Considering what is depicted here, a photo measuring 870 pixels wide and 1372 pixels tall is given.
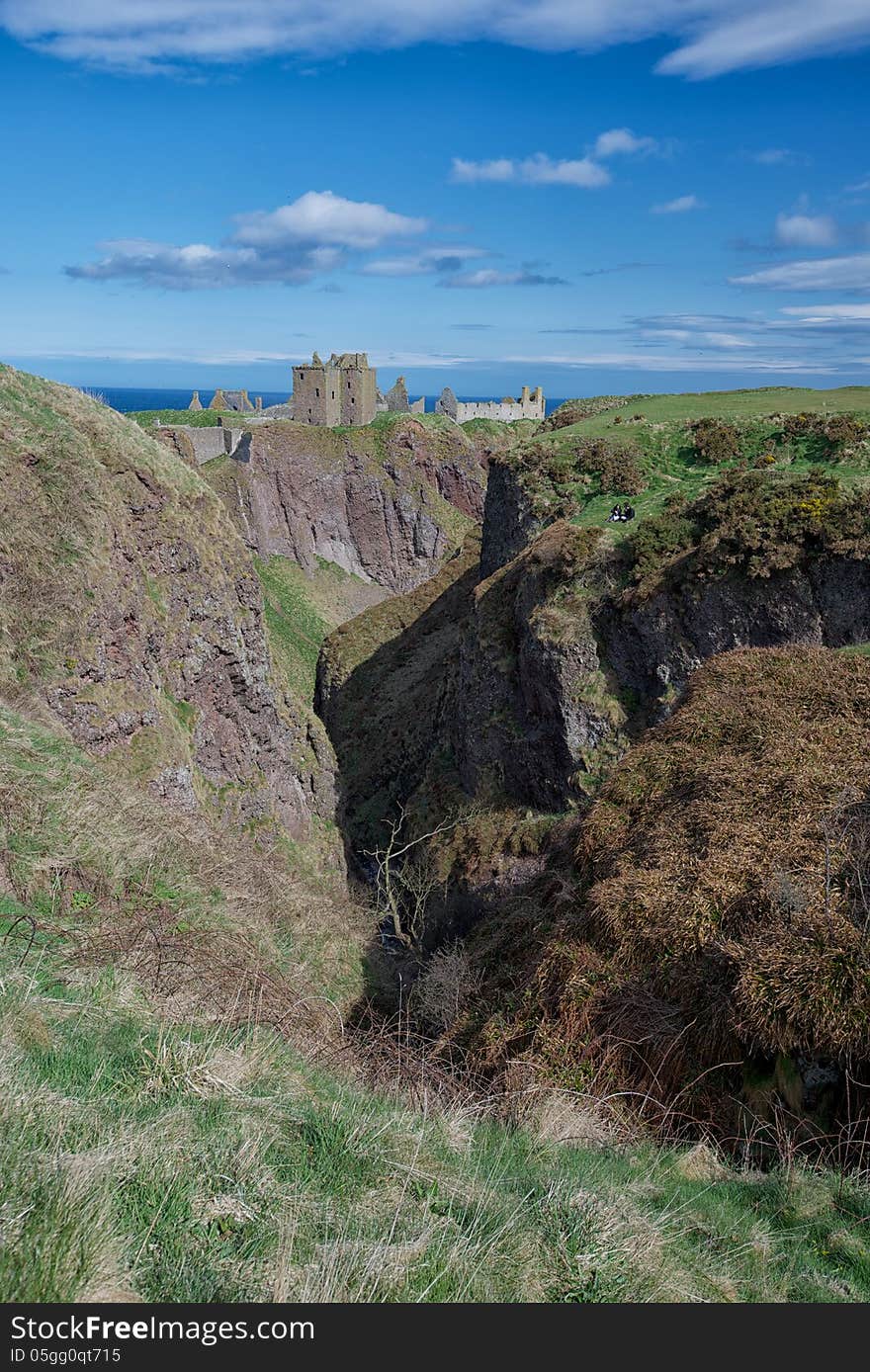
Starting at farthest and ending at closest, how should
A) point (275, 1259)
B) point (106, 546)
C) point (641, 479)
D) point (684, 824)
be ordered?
point (641, 479), point (106, 546), point (684, 824), point (275, 1259)

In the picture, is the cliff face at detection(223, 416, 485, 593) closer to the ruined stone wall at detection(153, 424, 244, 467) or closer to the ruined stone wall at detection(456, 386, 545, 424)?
the ruined stone wall at detection(153, 424, 244, 467)

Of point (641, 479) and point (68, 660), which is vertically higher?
point (641, 479)

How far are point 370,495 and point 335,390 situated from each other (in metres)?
11.4

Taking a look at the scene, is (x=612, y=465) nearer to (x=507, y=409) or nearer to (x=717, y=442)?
(x=717, y=442)

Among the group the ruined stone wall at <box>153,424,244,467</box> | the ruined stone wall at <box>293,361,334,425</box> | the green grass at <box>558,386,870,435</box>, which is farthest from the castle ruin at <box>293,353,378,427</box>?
the green grass at <box>558,386,870,435</box>

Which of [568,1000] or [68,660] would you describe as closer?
[568,1000]

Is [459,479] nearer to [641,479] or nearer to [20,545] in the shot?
[641,479]

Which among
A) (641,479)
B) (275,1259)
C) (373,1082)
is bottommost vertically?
Answer: (373,1082)

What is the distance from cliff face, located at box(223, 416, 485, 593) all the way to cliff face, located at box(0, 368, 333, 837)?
39.3m

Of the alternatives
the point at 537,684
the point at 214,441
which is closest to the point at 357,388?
the point at 214,441

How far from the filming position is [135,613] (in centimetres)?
2284

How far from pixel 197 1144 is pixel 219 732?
22461mm

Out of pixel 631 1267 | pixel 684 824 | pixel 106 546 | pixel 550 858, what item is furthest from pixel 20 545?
pixel 631 1267

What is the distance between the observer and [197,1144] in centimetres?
407
